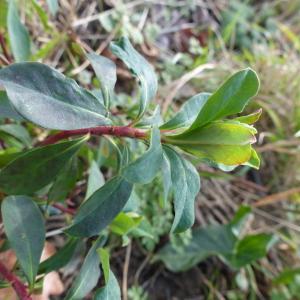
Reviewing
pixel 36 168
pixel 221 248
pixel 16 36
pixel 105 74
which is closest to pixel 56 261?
pixel 36 168

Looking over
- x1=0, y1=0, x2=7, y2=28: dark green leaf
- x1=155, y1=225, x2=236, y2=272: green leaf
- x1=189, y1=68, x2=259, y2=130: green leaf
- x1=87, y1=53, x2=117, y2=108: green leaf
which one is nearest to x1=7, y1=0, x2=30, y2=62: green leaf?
x1=0, y1=0, x2=7, y2=28: dark green leaf

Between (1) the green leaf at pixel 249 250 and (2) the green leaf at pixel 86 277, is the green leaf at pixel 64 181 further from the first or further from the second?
(1) the green leaf at pixel 249 250

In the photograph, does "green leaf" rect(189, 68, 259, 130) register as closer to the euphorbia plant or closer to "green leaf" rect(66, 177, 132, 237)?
the euphorbia plant

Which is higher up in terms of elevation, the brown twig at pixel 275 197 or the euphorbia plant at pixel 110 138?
the euphorbia plant at pixel 110 138

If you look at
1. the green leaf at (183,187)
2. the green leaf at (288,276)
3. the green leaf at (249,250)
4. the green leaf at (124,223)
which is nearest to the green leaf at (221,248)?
the green leaf at (249,250)

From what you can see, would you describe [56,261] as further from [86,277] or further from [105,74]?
[105,74]

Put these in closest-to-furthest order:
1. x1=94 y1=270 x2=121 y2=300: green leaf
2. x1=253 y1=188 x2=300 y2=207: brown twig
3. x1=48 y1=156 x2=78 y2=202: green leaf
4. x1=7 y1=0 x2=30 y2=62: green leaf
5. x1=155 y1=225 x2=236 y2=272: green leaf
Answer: x1=94 y1=270 x2=121 y2=300: green leaf
x1=48 y1=156 x2=78 y2=202: green leaf
x1=7 y1=0 x2=30 y2=62: green leaf
x1=155 y1=225 x2=236 y2=272: green leaf
x1=253 y1=188 x2=300 y2=207: brown twig

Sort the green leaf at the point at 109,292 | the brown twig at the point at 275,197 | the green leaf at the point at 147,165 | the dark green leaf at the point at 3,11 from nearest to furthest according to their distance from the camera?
the green leaf at the point at 147,165, the green leaf at the point at 109,292, the dark green leaf at the point at 3,11, the brown twig at the point at 275,197
